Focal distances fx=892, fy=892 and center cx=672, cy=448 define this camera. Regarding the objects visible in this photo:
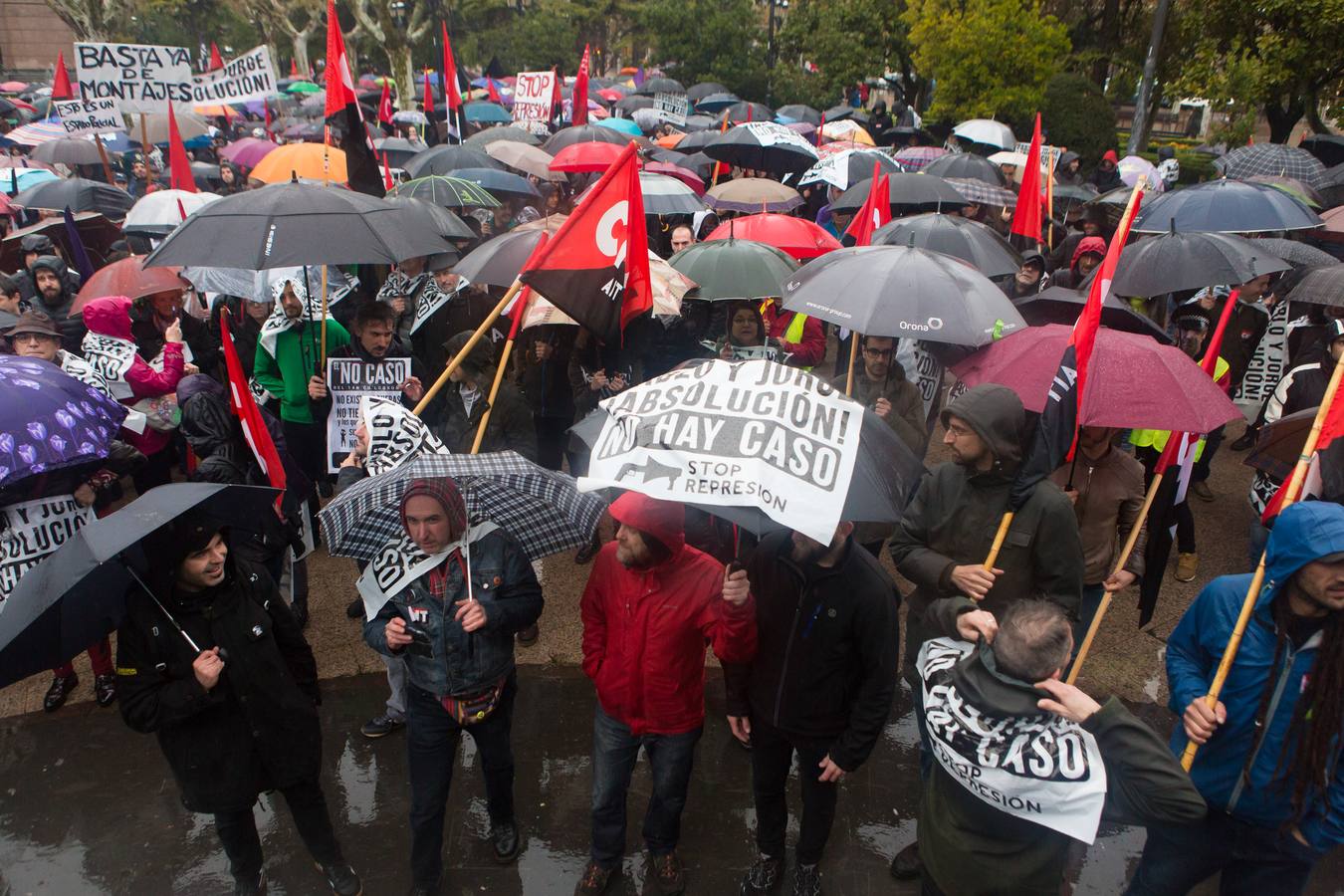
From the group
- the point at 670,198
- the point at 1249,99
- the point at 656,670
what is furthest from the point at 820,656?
the point at 1249,99

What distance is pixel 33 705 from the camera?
15.2 feet

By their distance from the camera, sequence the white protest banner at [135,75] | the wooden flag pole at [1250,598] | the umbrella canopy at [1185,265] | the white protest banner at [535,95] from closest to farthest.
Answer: the wooden flag pole at [1250,598] < the umbrella canopy at [1185,265] < the white protest banner at [135,75] < the white protest banner at [535,95]

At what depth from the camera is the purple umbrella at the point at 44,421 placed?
3.54 m

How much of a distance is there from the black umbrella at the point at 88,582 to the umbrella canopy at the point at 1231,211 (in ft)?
22.6

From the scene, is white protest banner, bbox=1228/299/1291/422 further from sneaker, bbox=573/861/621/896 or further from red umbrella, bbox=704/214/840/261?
sneaker, bbox=573/861/621/896

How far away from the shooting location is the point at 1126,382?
143 inches

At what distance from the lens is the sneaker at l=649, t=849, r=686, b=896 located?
11.7ft

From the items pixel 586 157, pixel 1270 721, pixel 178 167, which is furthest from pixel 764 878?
pixel 178 167

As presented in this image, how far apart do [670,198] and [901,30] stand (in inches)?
755

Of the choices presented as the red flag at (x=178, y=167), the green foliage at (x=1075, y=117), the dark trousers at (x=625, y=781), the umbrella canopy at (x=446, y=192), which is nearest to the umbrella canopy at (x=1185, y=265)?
the dark trousers at (x=625, y=781)

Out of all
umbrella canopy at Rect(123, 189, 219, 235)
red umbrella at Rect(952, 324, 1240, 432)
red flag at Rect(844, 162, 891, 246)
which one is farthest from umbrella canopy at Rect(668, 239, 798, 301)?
umbrella canopy at Rect(123, 189, 219, 235)

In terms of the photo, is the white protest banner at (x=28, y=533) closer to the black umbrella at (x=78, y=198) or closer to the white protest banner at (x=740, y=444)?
the white protest banner at (x=740, y=444)

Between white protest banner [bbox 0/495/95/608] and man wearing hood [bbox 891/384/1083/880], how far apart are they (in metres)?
3.72

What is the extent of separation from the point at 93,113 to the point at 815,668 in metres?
8.88
